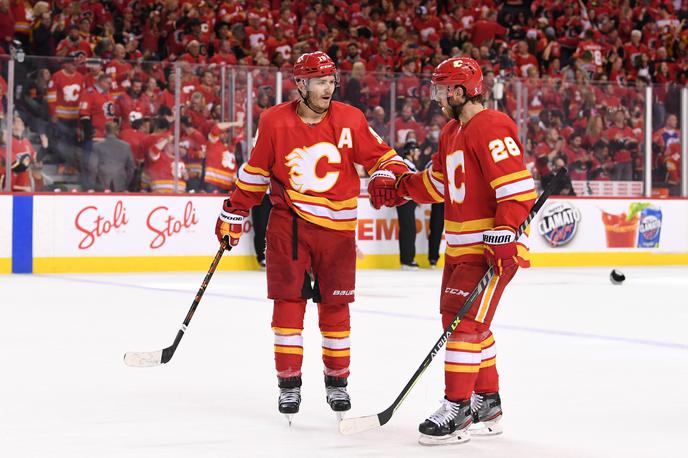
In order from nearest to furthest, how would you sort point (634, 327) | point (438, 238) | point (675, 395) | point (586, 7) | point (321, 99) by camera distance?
point (321, 99), point (675, 395), point (634, 327), point (438, 238), point (586, 7)

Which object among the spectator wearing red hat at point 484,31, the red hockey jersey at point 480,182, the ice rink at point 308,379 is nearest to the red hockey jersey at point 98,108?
the ice rink at point 308,379

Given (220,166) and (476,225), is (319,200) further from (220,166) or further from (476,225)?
(220,166)

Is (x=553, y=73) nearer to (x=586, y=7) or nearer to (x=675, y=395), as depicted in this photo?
(x=586, y=7)

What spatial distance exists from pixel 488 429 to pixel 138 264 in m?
8.62

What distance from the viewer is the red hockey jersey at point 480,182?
3.96 metres

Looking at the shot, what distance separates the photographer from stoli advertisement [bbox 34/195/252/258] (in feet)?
39.1

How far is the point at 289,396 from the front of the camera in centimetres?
426

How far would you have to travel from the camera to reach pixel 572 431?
4.03 meters

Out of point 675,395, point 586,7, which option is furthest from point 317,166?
point 586,7

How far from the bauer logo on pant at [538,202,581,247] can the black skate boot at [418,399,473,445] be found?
10087 millimetres

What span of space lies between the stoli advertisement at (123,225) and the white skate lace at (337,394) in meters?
7.95

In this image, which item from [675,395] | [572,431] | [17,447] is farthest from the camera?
[675,395]

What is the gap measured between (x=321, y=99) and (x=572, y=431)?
1.45m

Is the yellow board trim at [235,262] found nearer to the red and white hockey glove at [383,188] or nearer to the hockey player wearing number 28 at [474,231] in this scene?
the red and white hockey glove at [383,188]
